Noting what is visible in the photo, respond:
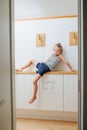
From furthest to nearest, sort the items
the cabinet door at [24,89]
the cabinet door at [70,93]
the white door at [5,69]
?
A: 1. the cabinet door at [24,89]
2. the cabinet door at [70,93]
3. the white door at [5,69]

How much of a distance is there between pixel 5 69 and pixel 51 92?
6.40ft

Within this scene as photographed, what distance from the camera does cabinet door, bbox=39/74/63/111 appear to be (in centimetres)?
350

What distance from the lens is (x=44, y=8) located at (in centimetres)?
388

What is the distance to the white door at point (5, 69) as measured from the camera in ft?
5.38

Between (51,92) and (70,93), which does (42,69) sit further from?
(70,93)

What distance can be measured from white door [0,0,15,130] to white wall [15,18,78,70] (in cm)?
208

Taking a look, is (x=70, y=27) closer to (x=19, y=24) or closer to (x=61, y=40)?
(x=61, y=40)

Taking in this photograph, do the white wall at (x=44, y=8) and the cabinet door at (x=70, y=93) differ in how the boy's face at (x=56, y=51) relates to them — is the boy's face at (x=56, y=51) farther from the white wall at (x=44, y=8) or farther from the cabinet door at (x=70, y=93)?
the white wall at (x=44, y=8)

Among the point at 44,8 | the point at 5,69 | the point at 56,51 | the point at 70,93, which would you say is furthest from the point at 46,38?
the point at 5,69

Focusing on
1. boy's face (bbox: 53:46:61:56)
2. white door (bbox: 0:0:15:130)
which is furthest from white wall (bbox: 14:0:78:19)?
white door (bbox: 0:0:15:130)

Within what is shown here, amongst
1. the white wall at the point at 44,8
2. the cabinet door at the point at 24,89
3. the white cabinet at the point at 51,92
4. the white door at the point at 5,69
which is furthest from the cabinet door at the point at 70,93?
the white door at the point at 5,69

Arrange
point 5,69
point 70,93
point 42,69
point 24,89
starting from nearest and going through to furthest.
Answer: point 5,69 < point 70,93 < point 42,69 < point 24,89

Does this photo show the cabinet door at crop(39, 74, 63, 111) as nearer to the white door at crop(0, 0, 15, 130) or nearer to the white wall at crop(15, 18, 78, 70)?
the white wall at crop(15, 18, 78, 70)

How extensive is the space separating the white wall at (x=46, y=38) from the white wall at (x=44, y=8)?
0.15m
